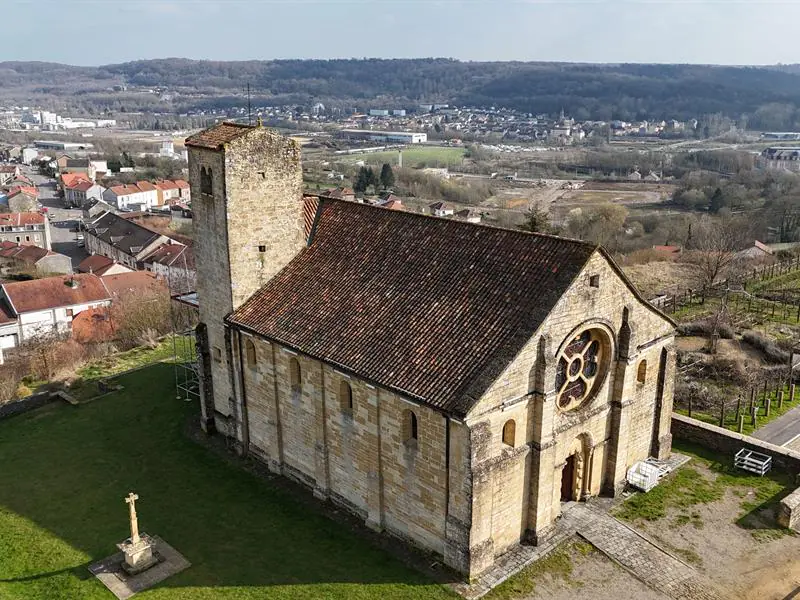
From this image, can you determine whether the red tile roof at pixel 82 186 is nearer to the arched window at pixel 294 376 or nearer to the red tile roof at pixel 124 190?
the red tile roof at pixel 124 190

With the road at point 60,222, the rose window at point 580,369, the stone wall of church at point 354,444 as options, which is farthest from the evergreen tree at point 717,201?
the stone wall of church at point 354,444

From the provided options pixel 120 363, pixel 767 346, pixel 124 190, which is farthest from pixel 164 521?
pixel 124 190

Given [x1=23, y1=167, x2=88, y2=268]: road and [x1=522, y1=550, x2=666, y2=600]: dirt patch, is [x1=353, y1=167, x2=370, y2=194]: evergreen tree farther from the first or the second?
[x1=522, y1=550, x2=666, y2=600]: dirt patch

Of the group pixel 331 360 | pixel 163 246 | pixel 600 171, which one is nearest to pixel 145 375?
pixel 331 360

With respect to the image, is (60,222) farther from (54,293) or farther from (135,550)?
(135,550)

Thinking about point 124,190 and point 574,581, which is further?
point 124,190

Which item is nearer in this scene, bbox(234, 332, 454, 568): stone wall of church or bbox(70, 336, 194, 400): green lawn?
bbox(234, 332, 454, 568): stone wall of church

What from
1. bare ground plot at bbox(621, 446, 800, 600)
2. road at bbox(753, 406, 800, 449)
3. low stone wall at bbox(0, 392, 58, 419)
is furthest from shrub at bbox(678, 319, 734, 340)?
low stone wall at bbox(0, 392, 58, 419)
